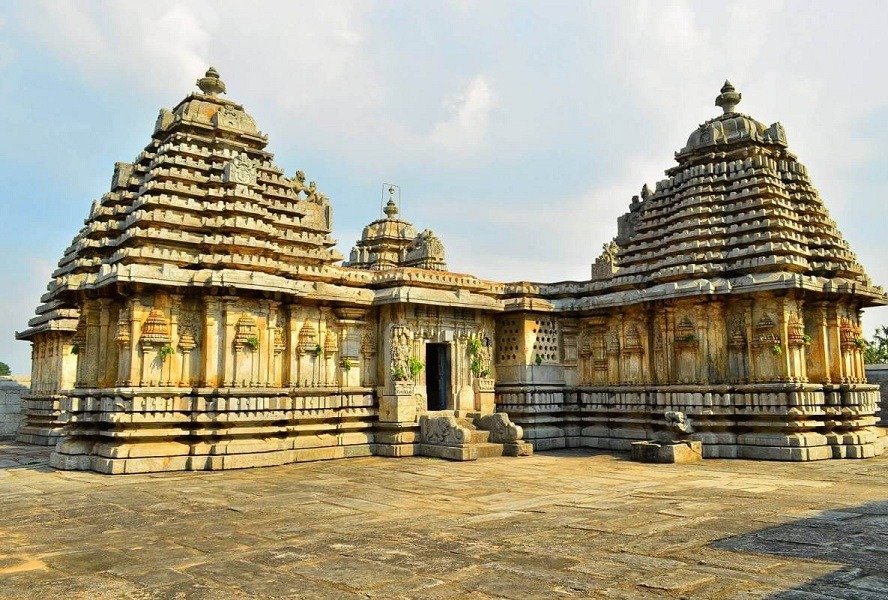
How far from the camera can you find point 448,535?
8797 mm

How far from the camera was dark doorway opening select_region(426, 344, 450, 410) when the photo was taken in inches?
840

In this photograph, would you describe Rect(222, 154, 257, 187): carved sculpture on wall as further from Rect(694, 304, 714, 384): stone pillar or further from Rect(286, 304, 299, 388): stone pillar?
Rect(694, 304, 714, 384): stone pillar

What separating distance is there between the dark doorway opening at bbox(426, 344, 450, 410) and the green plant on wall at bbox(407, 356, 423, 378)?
143cm

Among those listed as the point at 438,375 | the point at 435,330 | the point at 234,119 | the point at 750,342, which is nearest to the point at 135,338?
the point at 234,119

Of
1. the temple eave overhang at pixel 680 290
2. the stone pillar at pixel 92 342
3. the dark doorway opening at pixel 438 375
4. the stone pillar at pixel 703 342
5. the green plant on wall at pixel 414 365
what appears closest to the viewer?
the stone pillar at pixel 92 342

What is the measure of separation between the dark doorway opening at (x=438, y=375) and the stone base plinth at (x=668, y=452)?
5.79m

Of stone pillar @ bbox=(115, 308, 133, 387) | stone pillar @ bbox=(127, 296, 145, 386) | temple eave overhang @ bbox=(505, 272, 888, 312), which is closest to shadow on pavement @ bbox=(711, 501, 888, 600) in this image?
temple eave overhang @ bbox=(505, 272, 888, 312)

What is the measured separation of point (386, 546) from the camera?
8.20 metres

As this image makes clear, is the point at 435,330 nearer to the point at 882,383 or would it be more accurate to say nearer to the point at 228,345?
the point at 228,345

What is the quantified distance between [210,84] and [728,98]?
15.3m

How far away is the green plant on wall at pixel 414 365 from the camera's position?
65.4 ft

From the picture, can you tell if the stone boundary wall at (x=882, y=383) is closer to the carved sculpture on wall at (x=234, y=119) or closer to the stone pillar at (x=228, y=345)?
the stone pillar at (x=228, y=345)

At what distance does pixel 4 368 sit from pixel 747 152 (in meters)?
80.2

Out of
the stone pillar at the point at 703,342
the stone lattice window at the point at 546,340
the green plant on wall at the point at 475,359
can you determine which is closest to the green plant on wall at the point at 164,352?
the green plant on wall at the point at 475,359
